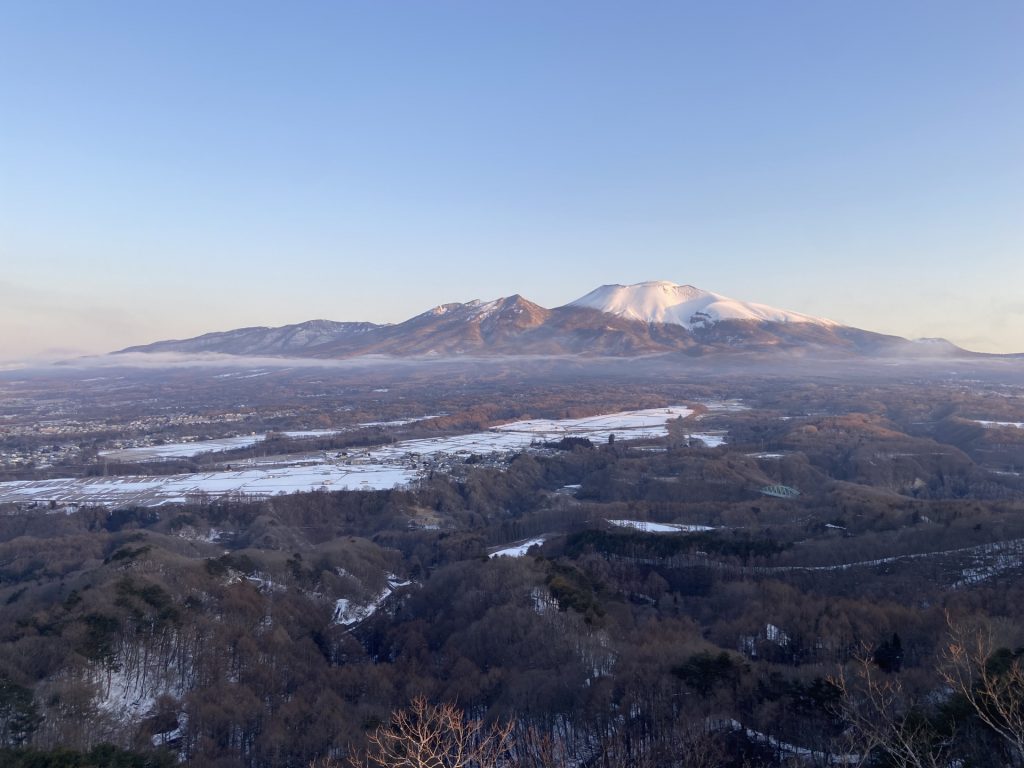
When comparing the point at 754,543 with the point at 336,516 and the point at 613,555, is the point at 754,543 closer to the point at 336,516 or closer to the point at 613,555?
the point at 613,555

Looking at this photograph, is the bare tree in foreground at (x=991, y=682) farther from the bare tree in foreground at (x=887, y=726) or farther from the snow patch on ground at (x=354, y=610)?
the snow patch on ground at (x=354, y=610)

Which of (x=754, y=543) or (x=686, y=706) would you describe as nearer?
(x=686, y=706)

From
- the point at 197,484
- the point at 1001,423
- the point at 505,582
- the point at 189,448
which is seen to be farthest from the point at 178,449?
the point at 1001,423

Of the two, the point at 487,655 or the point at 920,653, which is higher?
the point at 920,653

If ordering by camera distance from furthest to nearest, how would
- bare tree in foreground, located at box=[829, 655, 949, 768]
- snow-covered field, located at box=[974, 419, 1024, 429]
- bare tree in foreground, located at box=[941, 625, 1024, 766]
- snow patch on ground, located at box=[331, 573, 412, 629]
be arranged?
snow-covered field, located at box=[974, 419, 1024, 429]
snow patch on ground, located at box=[331, 573, 412, 629]
bare tree in foreground, located at box=[829, 655, 949, 768]
bare tree in foreground, located at box=[941, 625, 1024, 766]

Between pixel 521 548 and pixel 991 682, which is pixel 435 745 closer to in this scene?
pixel 991 682

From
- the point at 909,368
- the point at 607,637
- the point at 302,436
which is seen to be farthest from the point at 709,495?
the point at 909,368

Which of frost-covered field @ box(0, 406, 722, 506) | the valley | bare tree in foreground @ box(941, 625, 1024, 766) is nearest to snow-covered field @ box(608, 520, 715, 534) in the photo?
the valley

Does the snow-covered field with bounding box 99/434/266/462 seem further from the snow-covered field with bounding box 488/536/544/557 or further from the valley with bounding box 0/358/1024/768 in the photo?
the snow-covered field with bounding box 488/536/544/557
